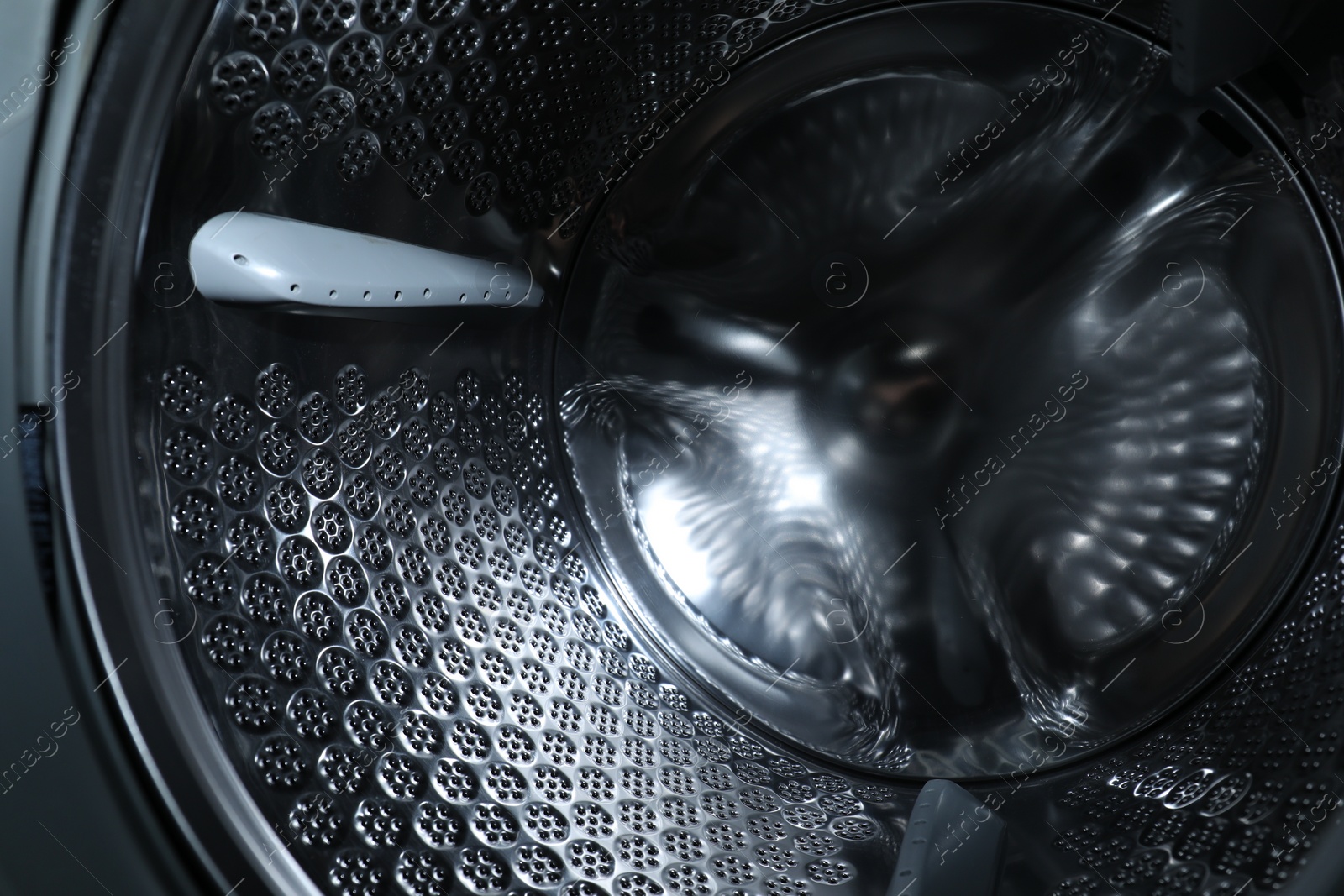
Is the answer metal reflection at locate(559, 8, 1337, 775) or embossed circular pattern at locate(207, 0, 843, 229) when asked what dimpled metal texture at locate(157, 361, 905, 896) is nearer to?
metal reflection at locate(559, 8, 1337, 775)

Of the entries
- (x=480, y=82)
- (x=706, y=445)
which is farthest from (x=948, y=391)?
(x=480, y=82)

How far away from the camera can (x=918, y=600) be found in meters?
0.99

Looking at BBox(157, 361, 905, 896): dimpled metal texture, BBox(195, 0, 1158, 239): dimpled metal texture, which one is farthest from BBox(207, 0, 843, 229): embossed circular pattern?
BBox(157, 361, 905, 896): dimpled metal texture

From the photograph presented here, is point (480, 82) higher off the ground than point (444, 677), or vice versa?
point (480, 82)

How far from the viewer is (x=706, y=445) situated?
3.39 feet

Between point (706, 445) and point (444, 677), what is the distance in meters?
0.39

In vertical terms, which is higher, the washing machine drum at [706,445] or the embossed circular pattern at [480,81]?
the embossed circular pattern at [480,81]

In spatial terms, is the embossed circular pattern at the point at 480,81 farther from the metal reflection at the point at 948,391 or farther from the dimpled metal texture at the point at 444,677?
the dimpled metal texture at the point at 444,677

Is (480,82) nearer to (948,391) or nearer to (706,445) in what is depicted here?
(706,445)

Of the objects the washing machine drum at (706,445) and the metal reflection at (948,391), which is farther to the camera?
the metal reflection at (948,391)

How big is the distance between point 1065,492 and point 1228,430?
0.16 meters

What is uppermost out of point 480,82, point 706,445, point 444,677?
point 480,82

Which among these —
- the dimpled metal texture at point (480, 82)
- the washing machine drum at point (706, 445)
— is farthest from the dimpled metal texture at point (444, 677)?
the dimpled metal texture at point (480, 82)

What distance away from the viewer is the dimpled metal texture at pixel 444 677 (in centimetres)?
65
